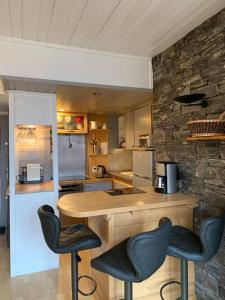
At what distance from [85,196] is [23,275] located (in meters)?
1.43

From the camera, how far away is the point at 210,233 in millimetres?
1553

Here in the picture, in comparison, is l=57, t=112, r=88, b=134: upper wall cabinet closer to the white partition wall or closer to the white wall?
the white partition wall

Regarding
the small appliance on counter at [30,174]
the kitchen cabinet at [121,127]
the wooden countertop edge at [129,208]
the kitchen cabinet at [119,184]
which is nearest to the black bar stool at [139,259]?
the wooden countertop edge at [129,208]

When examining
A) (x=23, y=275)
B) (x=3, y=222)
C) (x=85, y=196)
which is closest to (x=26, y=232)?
(x=23, y=275)

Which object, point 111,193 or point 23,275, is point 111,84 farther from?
point 23,275

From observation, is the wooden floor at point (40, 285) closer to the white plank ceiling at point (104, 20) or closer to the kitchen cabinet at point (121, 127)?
the white plank ceiling at point (104, 20)

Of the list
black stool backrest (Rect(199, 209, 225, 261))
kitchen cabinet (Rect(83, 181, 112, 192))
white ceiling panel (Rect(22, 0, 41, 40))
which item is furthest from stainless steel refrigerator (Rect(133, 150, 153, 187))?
white ceiling panel (Rect(22, 0, 41, 40))

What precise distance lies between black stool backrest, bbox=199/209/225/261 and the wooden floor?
52.6 inches

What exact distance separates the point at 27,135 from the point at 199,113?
2259mm

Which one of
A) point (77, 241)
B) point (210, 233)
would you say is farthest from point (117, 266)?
point (210, 233)

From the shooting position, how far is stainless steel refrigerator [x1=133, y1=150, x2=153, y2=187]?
132 inches

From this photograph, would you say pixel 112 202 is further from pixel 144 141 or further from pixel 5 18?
pixel 144 141

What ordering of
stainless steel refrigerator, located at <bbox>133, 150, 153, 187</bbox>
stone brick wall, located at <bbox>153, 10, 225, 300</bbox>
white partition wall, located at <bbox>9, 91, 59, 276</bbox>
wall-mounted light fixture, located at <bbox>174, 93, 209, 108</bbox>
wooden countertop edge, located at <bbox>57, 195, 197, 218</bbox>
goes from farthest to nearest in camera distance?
stainless steel refrigerator, located at <bbox>133, 150, 153, 187</bbox>, white partition wall, located at <bbox>9, 91, 59, 276</bbox>, wall-mounted light fixture, located at <bbox>174, 93, 209, 108</bbox>, stone brick wall, located at <bbox>153, 10, 225, 300</bbox>, wooden countertop edge, located at <bbox>57, 195, 197, 218</bbox>

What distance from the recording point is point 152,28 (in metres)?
1.94
